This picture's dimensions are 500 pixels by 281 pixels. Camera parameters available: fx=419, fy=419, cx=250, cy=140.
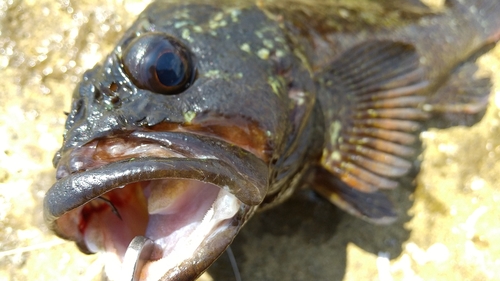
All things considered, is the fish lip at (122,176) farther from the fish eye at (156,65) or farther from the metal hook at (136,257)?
the fish eye at (156,65)

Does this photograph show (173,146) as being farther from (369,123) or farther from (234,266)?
(369,123)

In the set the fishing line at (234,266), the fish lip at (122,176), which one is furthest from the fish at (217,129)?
the fishing line at (234,266)

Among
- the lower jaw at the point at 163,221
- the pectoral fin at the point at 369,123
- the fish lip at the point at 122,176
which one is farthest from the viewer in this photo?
the pectoral fin at the point at 369,123

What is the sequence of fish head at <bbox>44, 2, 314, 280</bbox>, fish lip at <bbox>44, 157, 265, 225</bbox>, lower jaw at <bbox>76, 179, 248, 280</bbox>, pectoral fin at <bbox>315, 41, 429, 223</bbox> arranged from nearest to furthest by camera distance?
1. fish lip at <bbox>44, 157, 265, 225</bbox>
2. fish head at <bbox>44, 2, 314, 280</bbox>
3. lower jaw at <bbox>76, 179, 248, 280</bbox>
4. pectoral fin at <bbox>315, 41, 429, 223</bbox>

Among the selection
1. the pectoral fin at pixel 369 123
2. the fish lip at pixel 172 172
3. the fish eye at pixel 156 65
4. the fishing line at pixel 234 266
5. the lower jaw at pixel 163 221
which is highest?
the fish eye at pixel 156 65

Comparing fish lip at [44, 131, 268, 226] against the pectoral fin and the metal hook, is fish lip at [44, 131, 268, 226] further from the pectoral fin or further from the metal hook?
the pectoral fin

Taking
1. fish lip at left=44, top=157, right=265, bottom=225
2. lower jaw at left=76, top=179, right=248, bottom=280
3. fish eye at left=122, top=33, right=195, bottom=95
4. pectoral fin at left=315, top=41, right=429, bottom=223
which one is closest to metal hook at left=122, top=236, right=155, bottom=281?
lower jaw at left=76, top=179, right=248, bottom=280

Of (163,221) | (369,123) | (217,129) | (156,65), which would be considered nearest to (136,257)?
(163,221)
